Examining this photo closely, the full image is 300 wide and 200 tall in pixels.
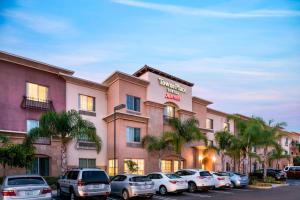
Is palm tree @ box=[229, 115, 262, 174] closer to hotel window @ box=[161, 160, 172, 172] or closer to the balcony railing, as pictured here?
hotel window @ box=[161, 160, 172, 172]

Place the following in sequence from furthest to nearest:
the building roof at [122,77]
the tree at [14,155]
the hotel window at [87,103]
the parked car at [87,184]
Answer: the building roof at [122,77] < the hotel window at [87,103] < the tree at [14,155] < the parked car at [87,184]

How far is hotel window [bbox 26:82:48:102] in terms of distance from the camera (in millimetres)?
28750

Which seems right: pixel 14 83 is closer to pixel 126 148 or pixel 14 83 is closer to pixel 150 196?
pixel 126 148

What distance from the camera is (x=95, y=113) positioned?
110 ft

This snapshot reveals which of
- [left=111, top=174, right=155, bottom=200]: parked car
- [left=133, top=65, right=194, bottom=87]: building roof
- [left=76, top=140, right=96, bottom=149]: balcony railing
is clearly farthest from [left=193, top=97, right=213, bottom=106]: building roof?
[left=111, top=174, right=155, bottom=200]: parked car

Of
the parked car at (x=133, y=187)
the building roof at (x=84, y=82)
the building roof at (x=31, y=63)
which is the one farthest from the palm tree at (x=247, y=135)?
the parked car at (x=133, y=187)

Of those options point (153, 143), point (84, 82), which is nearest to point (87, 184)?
point (84, 82)

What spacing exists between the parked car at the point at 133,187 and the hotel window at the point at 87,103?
509 inches

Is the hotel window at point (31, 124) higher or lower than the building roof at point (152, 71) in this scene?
lower

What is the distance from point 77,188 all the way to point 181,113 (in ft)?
79.7

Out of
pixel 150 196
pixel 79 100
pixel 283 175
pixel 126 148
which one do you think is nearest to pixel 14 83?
pixel 79 100

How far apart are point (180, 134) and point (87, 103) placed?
984 cm

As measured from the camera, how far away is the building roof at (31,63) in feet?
88.4

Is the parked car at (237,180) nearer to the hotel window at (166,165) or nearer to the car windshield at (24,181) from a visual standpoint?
the hotel window at (166,165)
